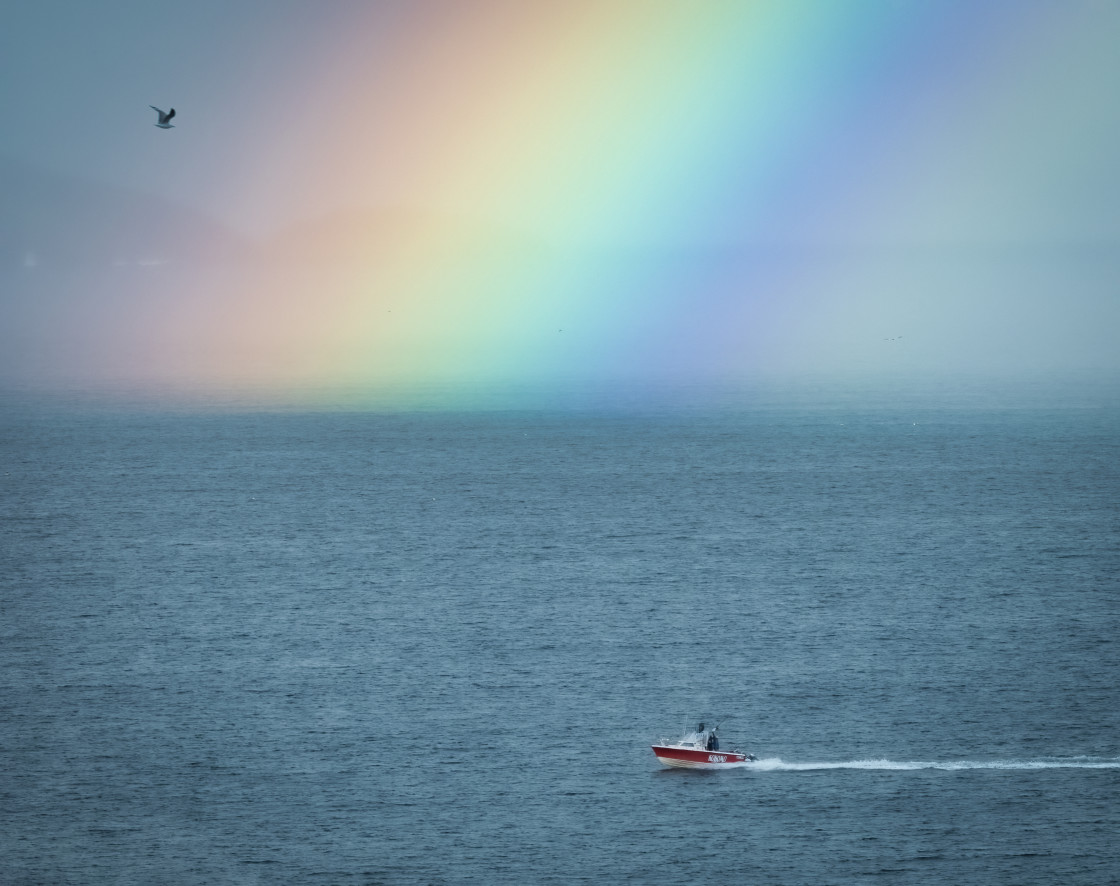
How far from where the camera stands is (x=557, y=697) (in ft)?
328

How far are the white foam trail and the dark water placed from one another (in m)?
0.29

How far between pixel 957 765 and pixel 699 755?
51.0ft

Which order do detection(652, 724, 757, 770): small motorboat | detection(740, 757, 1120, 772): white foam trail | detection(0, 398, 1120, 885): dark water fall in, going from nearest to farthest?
1. detection(0, 398, 1120, 885): dark water
2. detection(740, 757, 1120, 772): white foam trail
3. detection(652, 724, 757, 770): small motorboat

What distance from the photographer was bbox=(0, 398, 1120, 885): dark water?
7725 centimetres

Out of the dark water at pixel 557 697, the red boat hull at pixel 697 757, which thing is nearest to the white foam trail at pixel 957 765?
the dark water at pixel 557 697

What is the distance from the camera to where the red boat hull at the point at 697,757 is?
86.8 meters

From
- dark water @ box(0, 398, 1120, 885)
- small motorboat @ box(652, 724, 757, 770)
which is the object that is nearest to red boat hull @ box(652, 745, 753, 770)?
small motorboat @ box(652, 724, 757, 770)

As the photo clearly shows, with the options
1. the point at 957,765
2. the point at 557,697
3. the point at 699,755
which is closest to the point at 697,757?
the point at 699,755

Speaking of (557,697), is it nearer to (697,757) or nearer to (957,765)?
(697,757)

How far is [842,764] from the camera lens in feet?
284

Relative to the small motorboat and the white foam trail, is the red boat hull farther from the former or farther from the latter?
the white foam trail

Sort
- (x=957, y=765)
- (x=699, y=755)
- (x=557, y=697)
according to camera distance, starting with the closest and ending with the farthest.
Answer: (x=957, y=765) → (x=699, y=755) → (x=557, y=697)

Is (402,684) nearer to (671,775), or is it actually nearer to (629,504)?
(671,775)

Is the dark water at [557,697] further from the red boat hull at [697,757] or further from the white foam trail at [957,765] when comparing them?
the red boat hull at [697,757]
